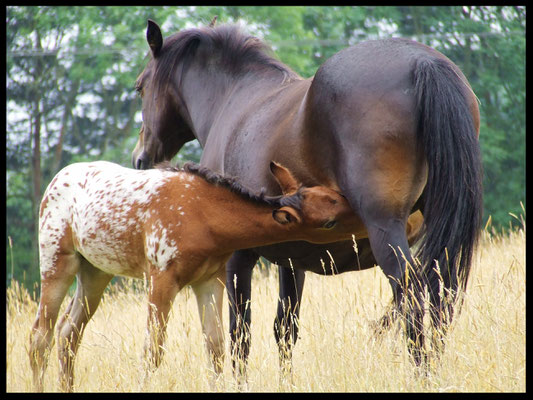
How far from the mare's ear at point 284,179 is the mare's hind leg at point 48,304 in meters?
1.81

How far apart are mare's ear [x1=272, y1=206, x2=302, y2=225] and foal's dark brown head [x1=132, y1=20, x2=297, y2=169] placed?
5.27 feet

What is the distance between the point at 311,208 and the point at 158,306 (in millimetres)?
1139

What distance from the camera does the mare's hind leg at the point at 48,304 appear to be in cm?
490

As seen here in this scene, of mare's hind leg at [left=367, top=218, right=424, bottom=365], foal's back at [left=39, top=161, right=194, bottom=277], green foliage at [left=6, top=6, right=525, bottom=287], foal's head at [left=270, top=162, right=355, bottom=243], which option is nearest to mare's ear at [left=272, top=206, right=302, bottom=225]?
foal's head at [left=270, top=162, right=355, bottom=243]

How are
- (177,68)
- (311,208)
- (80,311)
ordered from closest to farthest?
(311,208) < (80,311) < (177,68)

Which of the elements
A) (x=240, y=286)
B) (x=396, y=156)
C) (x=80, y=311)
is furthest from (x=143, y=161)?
(x=396, y=156)

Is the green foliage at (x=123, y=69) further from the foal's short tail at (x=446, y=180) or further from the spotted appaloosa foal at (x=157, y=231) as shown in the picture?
the foal's short tail at (x=446, y=180)

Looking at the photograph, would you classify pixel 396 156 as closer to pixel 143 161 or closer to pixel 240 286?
pixel 240 286

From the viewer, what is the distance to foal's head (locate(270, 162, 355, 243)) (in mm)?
3924

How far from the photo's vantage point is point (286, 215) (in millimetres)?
4016

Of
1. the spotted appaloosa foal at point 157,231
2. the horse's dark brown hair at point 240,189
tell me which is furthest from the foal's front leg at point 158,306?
the horse's dark brown hair at point 240,189

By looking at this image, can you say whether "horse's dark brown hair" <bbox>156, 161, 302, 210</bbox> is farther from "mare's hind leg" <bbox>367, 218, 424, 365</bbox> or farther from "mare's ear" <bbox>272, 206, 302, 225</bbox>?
"mare's hind leg" <bbox>367, 218, 424, 365</bbox>

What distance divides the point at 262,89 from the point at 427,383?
8.35ft
